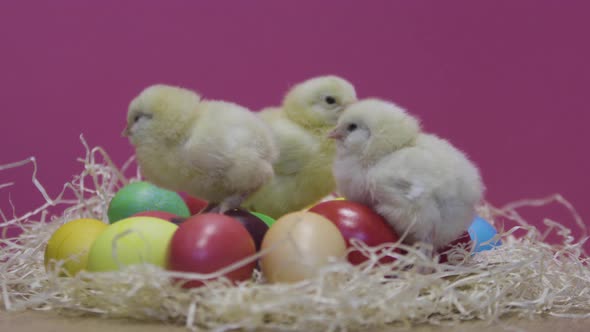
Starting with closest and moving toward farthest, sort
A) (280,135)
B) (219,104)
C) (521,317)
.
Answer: (521,317) < (219,104) < (280,135)

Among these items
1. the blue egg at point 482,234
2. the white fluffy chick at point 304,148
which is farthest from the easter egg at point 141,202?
the blue egg at point 482,234

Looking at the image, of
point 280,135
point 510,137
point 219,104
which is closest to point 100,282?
point 219,104

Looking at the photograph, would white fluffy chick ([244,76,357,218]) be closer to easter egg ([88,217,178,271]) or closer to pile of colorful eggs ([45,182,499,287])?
pile of colorful eggs ([45,182,499,287])

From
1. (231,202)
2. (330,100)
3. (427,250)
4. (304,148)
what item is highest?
(330,100)

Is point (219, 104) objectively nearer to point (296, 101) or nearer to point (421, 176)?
point (296, 101)

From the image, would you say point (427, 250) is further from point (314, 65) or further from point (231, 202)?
point (314, 65)

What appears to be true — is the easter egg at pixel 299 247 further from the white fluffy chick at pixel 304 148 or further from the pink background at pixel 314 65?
the pink background at pixel 314 65

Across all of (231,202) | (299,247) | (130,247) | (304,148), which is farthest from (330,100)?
(130,247)
